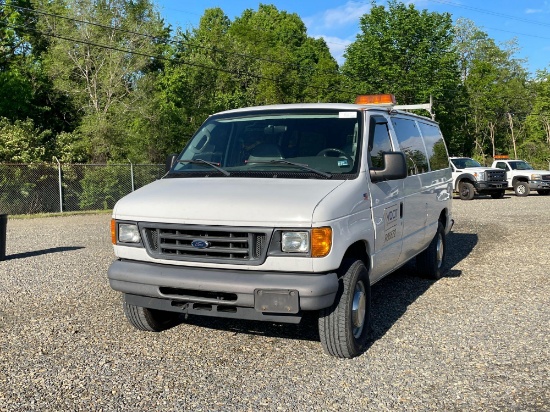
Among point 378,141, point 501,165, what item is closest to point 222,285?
point 378,141

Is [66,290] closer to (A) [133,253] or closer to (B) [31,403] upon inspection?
(A) [133,253]

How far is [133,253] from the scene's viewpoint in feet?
15.4

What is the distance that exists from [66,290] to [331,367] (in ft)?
14.3

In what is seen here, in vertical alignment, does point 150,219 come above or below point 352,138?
below

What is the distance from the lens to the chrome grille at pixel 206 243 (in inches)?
166

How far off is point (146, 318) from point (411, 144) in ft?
11.9

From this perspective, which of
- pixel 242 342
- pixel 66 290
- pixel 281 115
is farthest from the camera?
pixel 66 290

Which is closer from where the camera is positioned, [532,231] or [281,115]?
[281,115]

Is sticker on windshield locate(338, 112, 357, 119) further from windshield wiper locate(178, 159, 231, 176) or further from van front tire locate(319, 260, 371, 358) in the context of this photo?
van front tire locate(319, 260, 371, 358)

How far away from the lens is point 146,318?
5.26m

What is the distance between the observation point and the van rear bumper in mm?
4102

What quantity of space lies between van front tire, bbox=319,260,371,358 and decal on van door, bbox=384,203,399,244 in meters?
0.78

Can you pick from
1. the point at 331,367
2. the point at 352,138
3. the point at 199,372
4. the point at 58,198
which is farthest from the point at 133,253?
the point at 58,198

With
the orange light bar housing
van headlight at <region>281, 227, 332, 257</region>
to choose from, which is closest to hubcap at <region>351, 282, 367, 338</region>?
van headlight at <region>281, 227, 332, 257</region>
